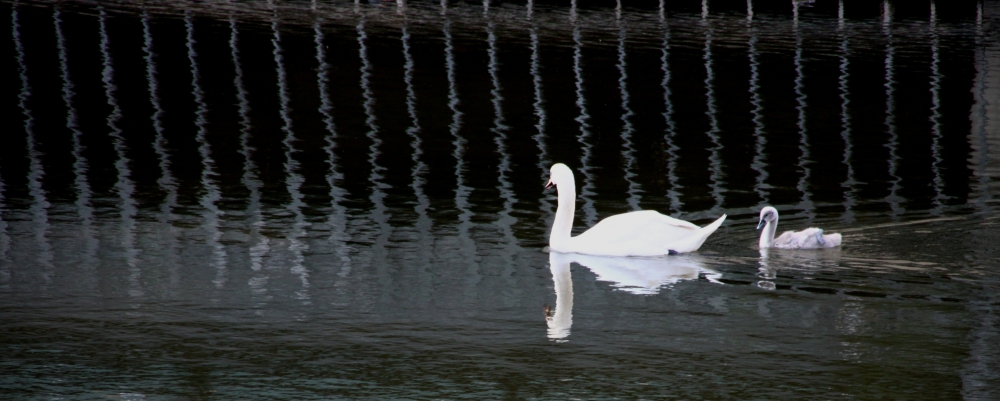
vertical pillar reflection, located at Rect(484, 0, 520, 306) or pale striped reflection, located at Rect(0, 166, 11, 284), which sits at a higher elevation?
pale striped reflection, located at Rect(0, 166, 11, 284)

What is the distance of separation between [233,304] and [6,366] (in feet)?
6.73

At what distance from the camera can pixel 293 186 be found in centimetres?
1620

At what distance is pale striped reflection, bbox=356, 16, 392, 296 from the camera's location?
1255 centimetres

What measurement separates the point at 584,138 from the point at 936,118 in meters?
6.03

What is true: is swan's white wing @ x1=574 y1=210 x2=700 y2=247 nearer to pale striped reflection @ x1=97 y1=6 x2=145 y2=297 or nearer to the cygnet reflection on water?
the cygnet reflection on water

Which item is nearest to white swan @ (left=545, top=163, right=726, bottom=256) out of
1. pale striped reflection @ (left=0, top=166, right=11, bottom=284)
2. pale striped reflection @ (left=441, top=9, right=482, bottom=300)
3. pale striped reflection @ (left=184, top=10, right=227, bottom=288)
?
pale striped reflection @ (left=441, top=9, right=482, bottom=300)

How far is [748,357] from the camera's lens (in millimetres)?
9625

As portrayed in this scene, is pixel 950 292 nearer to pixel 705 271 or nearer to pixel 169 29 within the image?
pixel 705 271

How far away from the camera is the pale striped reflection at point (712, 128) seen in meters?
16.6

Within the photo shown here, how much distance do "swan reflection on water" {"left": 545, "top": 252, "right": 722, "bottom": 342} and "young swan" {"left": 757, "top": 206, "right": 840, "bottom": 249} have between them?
71 cm

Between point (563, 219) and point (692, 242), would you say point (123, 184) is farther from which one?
point (692, 242)

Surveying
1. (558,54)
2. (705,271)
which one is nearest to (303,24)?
(558,54)

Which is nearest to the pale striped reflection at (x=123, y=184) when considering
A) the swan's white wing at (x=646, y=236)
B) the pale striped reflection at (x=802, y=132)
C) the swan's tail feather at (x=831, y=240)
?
the swan's white wing at (x=646, y=236)

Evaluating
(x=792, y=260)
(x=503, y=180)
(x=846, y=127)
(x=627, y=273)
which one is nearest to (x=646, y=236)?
(x=627, y=273)
